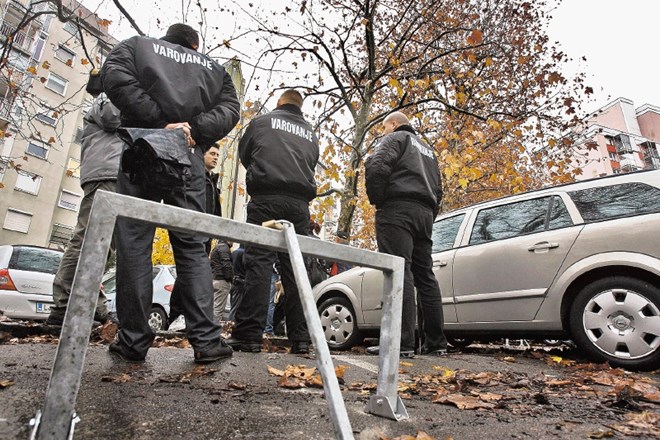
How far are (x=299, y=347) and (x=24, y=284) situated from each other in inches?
254

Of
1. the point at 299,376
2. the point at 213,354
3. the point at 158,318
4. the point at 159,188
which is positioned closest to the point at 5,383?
the point at 213,354

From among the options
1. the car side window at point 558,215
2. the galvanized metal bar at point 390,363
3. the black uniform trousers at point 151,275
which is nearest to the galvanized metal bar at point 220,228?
the galvanized metal bar at point 390,363

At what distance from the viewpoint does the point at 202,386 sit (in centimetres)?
203

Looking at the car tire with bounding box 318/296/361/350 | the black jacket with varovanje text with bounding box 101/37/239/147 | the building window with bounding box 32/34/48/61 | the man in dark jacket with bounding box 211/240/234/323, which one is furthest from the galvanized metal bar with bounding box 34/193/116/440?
the building window with bounding box 32/34/48/61

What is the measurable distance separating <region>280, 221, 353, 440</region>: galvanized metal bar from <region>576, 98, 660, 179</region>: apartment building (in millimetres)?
46071

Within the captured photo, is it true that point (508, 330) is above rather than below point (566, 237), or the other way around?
below

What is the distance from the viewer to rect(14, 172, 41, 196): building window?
1080 inches

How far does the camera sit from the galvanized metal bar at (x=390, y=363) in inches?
67.3

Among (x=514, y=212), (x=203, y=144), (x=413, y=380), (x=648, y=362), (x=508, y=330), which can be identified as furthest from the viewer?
(x=514, y=212)

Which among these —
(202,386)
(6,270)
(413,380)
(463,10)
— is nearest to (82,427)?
(202,386)

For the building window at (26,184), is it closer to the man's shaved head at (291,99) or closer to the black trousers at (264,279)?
the man's shaved head at (291,99)

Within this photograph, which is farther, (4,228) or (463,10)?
(4,228)

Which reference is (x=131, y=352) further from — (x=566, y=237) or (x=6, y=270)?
(x=6, y=270)

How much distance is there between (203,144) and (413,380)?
211cm
